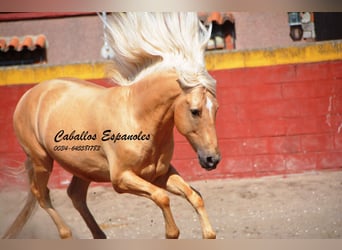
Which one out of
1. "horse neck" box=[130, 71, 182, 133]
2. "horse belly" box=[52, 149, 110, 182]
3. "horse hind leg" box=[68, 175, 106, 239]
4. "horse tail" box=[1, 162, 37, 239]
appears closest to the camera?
"horse neck" box=[130, 71, 182, 133]

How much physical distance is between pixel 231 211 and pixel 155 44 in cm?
192

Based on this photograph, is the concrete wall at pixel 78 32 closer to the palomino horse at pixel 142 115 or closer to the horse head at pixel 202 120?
the palomino horse at pixel 142 115

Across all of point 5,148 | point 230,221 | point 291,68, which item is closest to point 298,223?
point 230,221

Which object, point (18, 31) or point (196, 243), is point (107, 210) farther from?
point (18, 31)

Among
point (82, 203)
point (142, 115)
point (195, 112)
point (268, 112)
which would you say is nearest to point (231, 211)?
point (268, 112)

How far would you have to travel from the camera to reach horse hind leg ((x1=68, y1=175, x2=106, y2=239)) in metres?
5.46

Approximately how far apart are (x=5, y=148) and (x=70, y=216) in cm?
82

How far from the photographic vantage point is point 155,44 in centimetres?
501

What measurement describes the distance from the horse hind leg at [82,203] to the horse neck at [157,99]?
34.4 inches

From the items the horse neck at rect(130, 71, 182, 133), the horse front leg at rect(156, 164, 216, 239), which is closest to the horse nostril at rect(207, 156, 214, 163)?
the horse front leg at rect(156, 164, 216, 239)

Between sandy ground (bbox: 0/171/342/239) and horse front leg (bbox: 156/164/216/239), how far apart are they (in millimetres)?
980

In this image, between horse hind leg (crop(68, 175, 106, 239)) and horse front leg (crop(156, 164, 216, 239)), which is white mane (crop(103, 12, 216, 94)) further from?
horse hind leg (crop(68, 175, 106, 239))

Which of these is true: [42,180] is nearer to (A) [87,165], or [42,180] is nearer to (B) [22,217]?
(B) [22,217]

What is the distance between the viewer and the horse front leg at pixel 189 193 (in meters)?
4.70
